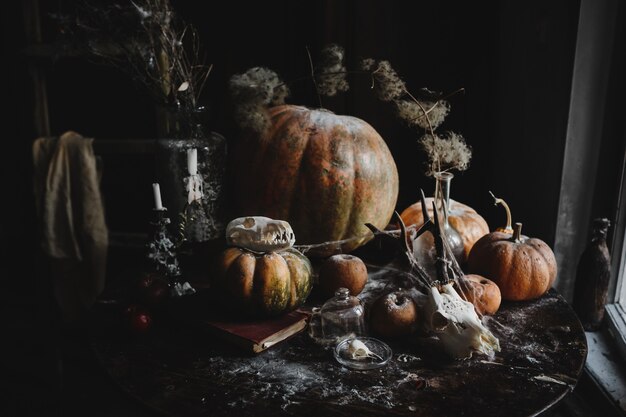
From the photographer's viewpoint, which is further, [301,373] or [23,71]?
[23,71]

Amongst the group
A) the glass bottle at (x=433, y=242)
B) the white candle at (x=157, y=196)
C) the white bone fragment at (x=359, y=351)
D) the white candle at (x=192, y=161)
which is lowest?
the white bone fragment at (x=359, y=351)

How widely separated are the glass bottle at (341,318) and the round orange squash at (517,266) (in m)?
0.41

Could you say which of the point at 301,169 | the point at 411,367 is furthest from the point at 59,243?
the point at 411,367

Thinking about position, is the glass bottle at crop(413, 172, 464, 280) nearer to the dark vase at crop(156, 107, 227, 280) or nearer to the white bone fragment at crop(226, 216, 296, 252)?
the white bone fragment at crop(226, 216, 296, 252)

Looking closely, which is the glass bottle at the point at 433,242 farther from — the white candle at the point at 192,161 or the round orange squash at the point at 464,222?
the white candle at the point at 192,161

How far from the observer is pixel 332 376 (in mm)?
960

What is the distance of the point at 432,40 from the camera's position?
77.2 inches

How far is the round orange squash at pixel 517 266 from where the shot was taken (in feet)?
4.12

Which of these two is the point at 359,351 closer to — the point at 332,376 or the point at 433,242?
the point at 332,376

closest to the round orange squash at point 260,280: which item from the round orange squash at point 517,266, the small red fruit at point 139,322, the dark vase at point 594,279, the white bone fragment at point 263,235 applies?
the white bone fragment at point 263,235

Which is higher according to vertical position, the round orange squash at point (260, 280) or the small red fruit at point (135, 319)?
the round orange squash at point (260, 280)

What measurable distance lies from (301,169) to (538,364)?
80cm

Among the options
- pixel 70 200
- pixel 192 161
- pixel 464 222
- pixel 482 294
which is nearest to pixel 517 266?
pixel 482 294

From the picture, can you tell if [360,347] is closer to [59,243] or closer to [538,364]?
[538,364]
